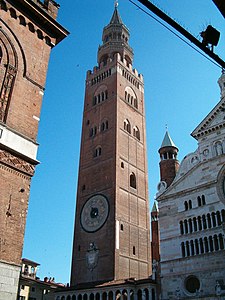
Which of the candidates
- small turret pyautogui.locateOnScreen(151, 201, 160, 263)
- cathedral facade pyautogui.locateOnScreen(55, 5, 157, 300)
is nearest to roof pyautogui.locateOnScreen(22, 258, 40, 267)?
cathedral facade pyautogui.locateOnScreen(55, 5, 157, 300)

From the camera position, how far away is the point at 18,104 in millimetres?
10578

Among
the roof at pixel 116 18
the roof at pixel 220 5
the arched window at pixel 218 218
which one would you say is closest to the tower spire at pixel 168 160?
the arched window at pixel 218 218

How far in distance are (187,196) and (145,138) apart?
580 inches

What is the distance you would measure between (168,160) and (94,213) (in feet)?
28.1

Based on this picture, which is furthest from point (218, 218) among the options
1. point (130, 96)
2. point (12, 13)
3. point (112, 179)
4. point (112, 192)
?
point (130, 96)

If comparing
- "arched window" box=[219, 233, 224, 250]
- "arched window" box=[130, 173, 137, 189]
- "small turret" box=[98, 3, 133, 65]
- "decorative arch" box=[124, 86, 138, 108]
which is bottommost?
"arched window" box=[219, 233, 224, 250]

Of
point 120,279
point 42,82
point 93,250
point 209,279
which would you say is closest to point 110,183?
point 93,250

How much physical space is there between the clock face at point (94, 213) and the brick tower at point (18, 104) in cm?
2090

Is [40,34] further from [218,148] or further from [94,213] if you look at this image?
[94,213]

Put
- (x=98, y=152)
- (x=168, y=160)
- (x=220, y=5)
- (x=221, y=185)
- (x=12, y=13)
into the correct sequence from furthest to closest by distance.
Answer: (x=98, y=152), (x=168, y=160), (x=221, y=185), (x=12, y=13), (x=220, y=5)

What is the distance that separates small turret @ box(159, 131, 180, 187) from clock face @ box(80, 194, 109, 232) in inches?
239

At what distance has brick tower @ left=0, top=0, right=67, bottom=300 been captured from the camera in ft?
29.3

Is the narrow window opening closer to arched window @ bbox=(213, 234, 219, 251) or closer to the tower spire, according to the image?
the tower spire

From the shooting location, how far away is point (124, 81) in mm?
39250
